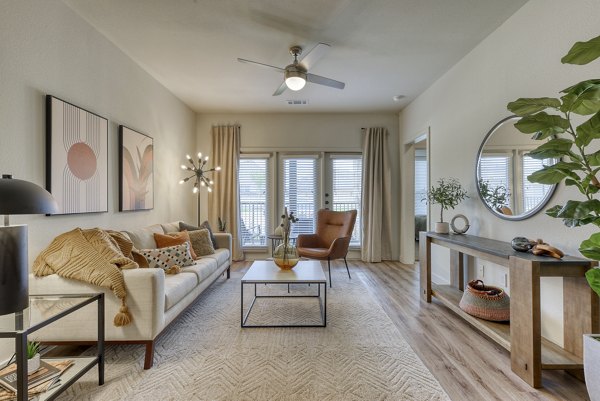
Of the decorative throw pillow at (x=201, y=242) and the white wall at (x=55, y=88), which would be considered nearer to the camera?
the white wall at (x=55, y=88)

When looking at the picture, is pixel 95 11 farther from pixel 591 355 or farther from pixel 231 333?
pixel 591 355

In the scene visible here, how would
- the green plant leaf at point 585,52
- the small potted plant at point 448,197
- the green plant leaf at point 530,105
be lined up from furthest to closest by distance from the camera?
1. the small potted plant at point 448,197
2. the green plant leaf at point 530,105
3. the green plant leaf at point 585,52

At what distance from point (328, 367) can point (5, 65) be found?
2.90m

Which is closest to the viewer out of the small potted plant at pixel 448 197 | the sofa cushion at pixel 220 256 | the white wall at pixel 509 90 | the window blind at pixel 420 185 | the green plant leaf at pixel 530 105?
the green plant leaf at pixel 530 105

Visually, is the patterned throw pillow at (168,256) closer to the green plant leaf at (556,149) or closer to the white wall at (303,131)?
the white wall at (303,131)

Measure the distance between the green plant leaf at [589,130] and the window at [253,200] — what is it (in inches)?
176

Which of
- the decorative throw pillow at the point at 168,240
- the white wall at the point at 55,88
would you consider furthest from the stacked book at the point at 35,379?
the decorative throw pillow at the point at 168,240

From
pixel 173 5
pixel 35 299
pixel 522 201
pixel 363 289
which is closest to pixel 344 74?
pixel 173 5

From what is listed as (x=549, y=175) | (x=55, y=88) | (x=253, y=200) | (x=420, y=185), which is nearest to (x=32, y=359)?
(x=55, y=88)

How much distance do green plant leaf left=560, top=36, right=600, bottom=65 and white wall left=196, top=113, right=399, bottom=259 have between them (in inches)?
161

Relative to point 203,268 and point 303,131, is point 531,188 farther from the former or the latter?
point 303,131

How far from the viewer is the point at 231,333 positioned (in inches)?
97.8

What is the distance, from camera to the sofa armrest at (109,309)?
6.34ft

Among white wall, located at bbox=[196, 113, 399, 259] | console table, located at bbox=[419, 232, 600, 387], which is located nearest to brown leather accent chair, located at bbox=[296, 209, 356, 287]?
white wall, located at bbox=[196, 113, 399, 259]
